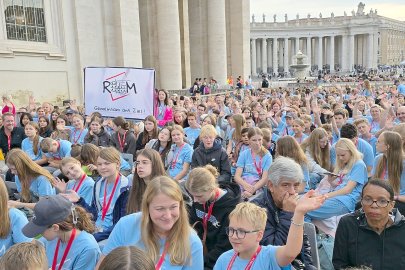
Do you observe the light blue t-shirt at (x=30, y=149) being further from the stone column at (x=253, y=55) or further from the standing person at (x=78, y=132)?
the stone column at (x=253, y=55)

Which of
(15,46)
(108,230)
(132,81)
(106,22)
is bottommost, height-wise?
(108,230)

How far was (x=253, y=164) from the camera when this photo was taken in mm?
6562

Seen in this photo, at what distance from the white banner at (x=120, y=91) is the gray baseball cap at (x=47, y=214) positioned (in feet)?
22.8

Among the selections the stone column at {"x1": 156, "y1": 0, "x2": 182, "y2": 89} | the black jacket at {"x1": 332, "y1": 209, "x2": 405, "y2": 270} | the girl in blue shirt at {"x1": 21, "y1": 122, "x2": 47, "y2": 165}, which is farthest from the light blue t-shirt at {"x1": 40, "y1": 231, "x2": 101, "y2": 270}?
the stone column at {"x1": 156, "y1": 0, "x2": 182, "y2": 89}

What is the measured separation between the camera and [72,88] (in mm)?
18797

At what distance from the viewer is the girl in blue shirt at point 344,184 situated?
195 inches

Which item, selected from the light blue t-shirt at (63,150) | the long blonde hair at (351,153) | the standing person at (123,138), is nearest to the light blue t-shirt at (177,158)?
the standing person at (123,138)

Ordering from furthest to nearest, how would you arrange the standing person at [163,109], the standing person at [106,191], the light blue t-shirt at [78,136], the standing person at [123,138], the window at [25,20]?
1. the window at [25,20]
2. the standing person at [163,109]
3. the light blue t-shirt at [78,136]
4. the standing person at [123,138]
5. the standing person at [106,191]

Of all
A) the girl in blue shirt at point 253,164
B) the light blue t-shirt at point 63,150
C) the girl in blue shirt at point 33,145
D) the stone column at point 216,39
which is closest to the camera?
the girl in blue shirt at point 253,164

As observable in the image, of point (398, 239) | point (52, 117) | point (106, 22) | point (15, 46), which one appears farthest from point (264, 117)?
point (106, 22)

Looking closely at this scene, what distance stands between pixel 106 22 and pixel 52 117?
35.0ft

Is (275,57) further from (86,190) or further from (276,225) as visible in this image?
(276,225)

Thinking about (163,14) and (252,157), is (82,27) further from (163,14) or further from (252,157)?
(252,157)

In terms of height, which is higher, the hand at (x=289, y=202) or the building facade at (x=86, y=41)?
the building facade at (x=86, y=41)
